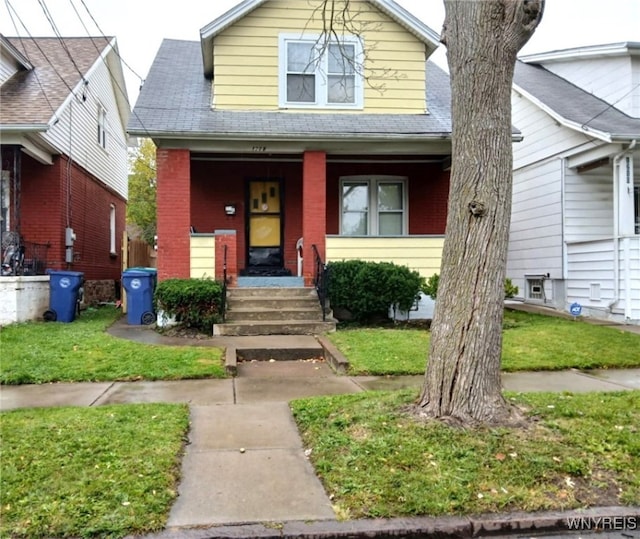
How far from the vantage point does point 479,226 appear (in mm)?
4137

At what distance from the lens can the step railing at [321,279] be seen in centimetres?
968

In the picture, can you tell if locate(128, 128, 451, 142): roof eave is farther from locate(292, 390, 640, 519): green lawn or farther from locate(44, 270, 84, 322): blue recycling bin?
locate(292, 390, 640, 519): green lawn

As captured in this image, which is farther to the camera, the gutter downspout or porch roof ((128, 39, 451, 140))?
the gutter downspout

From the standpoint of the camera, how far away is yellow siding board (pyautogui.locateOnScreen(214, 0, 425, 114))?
36.4 ft

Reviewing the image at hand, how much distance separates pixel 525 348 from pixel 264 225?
6.82 metres

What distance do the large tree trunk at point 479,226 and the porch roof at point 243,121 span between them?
6.19 meters

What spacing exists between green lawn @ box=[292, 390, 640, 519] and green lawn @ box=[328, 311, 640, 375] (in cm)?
214

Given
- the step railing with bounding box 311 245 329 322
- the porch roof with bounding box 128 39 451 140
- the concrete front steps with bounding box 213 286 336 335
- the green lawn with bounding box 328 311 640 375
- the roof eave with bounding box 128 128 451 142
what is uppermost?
the porch roof with bounding box 128 39 451 140

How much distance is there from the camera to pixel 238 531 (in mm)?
2793

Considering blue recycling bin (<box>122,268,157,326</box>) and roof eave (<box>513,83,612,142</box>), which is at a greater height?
roof eave (<box>513,83,612,142</box>)

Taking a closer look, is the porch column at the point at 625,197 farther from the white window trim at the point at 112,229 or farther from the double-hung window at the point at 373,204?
the white window trim at the point at 112,229

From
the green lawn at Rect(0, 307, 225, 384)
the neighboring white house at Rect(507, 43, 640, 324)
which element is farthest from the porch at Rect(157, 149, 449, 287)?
the green lawn at Rect(0, 307, 225, 384)

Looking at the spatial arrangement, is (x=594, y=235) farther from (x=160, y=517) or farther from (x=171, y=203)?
(x=160, y=517)

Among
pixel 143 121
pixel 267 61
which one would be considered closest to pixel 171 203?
pixel 143 121
